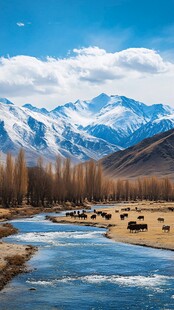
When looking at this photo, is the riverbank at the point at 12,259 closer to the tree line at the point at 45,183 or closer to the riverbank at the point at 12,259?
the riverbank at the point at 12,259

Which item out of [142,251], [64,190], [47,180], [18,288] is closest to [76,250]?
[142,251]

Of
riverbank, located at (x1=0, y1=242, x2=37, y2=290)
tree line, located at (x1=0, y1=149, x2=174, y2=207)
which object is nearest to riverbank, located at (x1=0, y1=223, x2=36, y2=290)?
riverbank, located at (x1=0, y1=242, x2=37, y2=290)

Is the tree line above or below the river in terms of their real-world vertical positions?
above

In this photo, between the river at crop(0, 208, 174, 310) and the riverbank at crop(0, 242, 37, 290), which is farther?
the riverbank at crop(0, 242, 37, 290)

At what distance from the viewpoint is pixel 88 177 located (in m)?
180

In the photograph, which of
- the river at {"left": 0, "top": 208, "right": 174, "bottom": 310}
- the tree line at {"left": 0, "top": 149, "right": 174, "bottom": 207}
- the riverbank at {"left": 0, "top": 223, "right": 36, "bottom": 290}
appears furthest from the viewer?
the tree line at {"left": 0, "top": 149, "right": 174, "bottom": 207}

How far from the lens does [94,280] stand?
98.9 ft

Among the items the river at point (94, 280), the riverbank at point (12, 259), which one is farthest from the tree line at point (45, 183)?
the river at point (94, 280)

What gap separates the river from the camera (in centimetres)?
2447

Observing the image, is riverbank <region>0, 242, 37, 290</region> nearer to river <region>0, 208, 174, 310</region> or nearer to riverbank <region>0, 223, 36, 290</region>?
riverbank <region>0, 223, 36, 290</region>

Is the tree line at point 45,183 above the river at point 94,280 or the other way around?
above

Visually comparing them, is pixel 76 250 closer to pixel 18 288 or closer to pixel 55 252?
pixel 55 252

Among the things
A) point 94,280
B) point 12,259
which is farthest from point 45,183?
point 94,280

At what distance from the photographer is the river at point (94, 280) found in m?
24.5
